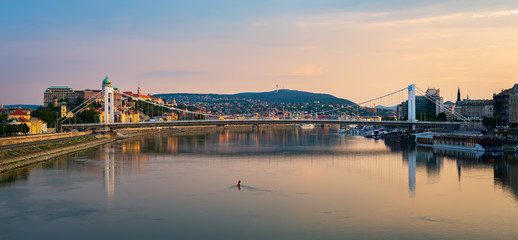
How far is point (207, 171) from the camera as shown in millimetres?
29250

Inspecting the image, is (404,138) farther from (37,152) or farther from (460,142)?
(37,152)

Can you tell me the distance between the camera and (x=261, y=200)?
66.5 feet

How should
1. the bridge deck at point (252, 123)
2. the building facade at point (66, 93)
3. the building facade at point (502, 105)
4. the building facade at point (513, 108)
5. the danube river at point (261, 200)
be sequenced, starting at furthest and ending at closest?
the building facade at point (66, 93) → the building facade at point (502, 105) → the building facade at point (513, 108) → the bridge deck at point (252, 123) → the danube river at point (261, 200)

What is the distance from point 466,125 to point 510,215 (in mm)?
51874

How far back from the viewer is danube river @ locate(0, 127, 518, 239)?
15695mm

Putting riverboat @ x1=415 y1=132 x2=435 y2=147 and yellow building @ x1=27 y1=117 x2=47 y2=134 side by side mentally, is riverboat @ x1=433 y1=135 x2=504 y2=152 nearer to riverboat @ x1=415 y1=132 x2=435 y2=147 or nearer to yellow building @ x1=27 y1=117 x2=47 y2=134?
riverboat @ x1=415 y1=132 x2=435 y2=147

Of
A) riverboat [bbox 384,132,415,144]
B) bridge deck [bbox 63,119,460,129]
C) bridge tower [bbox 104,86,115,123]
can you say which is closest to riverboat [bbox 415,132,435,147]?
riverboat [bbox 384,132,415,144]

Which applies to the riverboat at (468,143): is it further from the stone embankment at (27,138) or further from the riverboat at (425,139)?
the stone embankment at (27,138)

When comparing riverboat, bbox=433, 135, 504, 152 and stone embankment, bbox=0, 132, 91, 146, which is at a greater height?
stone embankment, bbox=0, 132, 91, 146

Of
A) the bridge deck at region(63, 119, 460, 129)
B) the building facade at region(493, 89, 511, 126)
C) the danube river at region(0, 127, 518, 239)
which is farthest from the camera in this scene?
the building facade at region(493, 89, 511, 126)

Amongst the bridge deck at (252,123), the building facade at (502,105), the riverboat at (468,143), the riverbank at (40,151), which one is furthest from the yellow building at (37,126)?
the building facade at (502,105)

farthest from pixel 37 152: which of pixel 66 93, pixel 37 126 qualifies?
pixel 66 93

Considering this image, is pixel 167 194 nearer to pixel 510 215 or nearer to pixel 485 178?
pixel 510 215

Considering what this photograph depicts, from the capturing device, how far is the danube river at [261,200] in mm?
15695
